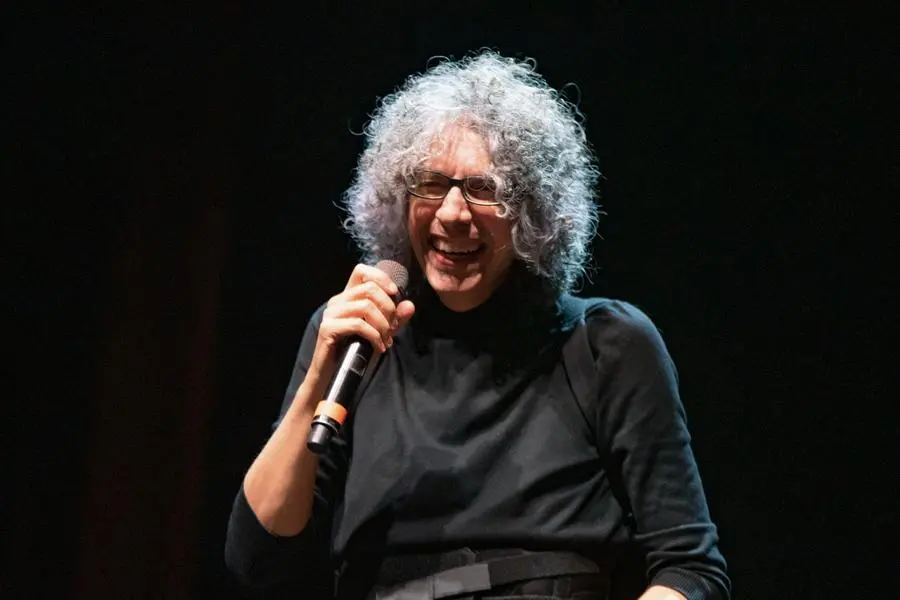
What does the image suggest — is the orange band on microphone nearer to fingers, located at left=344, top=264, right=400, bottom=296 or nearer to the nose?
fingers, located at left=344, top=264, right=400, bottom=296

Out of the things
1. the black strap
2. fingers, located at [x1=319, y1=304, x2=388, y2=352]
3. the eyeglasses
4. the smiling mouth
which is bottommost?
the black strap

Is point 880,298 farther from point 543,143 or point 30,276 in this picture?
point 30,276

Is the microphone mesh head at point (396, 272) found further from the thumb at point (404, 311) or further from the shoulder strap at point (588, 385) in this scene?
the shoulder strap at point (588, 385)

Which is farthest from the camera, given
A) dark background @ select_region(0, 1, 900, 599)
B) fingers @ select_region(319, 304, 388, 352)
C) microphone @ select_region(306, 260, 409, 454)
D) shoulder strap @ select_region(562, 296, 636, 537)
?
dark background @ select_region(0, 1, 900, 599)

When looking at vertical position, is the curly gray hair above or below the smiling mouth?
above

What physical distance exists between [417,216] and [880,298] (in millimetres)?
953

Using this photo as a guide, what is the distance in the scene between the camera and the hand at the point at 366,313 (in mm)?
1213

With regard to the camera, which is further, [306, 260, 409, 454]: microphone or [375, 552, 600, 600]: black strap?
[375, 552, 600, 600]: black strap

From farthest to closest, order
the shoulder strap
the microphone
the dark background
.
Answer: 1. the dark background
2. the shoulder strap
3. the microphone

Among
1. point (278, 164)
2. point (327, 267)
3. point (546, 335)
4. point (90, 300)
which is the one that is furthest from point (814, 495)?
point (90, 300)

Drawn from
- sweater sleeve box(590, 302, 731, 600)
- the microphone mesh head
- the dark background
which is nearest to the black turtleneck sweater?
sweater sleeve box(590, 302, 731, 600)

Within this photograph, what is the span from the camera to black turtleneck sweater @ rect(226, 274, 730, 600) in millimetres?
1280

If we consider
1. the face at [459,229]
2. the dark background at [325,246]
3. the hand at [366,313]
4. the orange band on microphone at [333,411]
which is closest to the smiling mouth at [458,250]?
the face at [459,229]

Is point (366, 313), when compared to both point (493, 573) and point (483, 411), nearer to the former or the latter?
point (483, 411)
